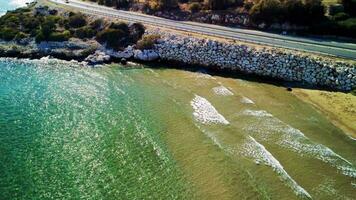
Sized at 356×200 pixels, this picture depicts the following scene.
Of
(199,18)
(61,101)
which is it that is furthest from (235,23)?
(61,101)

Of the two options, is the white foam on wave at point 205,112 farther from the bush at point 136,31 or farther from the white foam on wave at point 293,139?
the bush at point 136,31

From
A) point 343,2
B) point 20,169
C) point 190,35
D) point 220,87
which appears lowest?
point 20,169

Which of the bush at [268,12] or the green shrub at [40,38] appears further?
the green shrub at [40,38]

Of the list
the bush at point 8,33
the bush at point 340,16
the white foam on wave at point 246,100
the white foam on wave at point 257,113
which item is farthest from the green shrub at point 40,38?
the bush at point 340,16

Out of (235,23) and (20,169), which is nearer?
(20,169)

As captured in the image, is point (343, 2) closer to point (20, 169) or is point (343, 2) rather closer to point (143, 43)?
point (143, 43)

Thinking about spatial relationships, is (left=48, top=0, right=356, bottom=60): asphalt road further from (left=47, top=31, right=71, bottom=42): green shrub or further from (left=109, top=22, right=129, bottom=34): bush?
(left=47, top=31, right=71, bottom=42): green shrub

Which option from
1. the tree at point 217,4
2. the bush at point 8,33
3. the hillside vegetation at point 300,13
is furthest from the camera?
the tree at point 217,4

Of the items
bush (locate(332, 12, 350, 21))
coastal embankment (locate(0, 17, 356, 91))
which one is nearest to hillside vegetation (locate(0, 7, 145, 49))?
coastal embankment (locate(0, 17, 356, 91))
